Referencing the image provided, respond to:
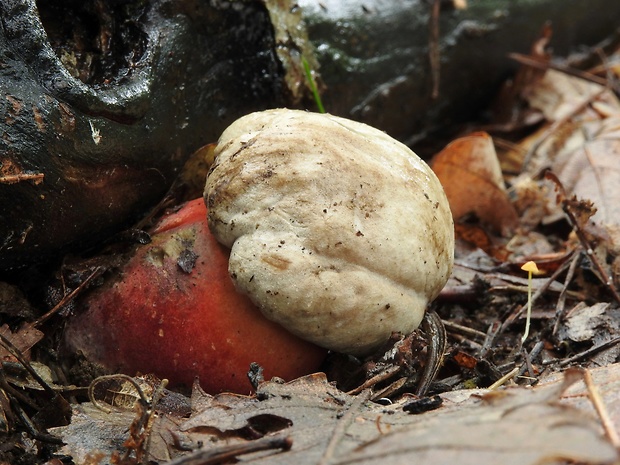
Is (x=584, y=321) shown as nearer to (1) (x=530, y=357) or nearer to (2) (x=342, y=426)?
(1) (x=530, y=357)

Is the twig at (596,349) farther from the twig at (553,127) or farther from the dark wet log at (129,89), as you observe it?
the twig at (553,127)

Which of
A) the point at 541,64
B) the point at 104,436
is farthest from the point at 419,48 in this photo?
the point at 104,436

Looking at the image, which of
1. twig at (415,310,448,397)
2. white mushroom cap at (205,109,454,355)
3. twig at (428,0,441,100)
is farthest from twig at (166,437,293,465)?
twig at (428,0,441,100)

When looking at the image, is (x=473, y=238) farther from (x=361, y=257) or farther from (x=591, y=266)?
(x=361, y=257)

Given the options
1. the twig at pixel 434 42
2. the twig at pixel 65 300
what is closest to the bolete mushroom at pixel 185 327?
the twig at pixel 65 300

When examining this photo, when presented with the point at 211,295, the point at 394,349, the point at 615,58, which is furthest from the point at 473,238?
the point at 615,58

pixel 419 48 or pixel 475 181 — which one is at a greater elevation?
pixel 419 48

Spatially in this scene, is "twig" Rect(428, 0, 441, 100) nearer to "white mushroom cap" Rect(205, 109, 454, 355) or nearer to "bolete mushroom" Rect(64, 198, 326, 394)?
"white mushroom cap" Rect(205, 109, 454, 355)
